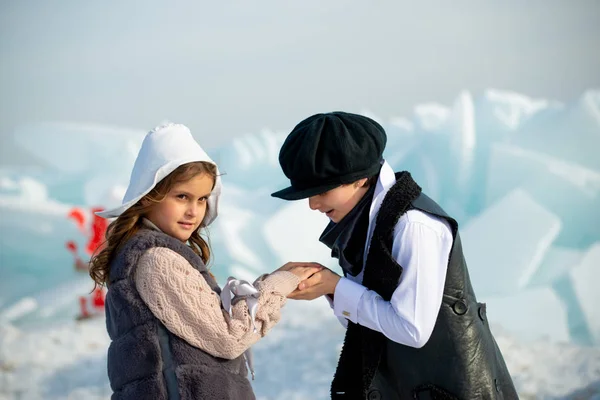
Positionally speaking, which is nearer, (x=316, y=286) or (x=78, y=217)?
(x=316, y=286)

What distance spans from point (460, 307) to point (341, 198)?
1.35 ft

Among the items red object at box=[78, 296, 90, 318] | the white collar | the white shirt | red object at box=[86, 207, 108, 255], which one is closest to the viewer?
the white shirt

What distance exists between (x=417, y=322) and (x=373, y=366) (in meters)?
0.21

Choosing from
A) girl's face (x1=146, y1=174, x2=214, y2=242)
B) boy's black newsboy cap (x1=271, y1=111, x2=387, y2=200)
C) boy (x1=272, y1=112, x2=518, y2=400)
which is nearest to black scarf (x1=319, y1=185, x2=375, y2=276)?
boy (x1=272, y1=112, x2=518, y2=400)

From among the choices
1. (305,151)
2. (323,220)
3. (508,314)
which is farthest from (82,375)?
(305,151)

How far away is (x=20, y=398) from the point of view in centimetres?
425

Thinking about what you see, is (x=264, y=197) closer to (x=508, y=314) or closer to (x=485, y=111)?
(x=485, y=111)

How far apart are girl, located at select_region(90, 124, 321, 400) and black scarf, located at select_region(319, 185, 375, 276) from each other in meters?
0.10

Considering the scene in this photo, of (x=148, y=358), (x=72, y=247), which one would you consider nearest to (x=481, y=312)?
(x=148, y=358)

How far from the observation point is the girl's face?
190 centimetres

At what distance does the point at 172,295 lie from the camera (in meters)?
1.74

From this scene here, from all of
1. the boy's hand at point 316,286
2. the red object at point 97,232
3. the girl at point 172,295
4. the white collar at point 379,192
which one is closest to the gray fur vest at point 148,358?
the girl at point 172,295

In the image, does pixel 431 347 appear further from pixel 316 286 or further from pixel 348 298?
pixel 316 286

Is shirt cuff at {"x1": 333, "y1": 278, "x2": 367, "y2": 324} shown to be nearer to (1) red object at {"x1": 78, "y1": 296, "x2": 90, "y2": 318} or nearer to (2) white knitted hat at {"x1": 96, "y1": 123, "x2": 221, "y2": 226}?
(2) white knitted hat at {"x1": 96, "y1": 123, "x2": 221, "y2": 226}
